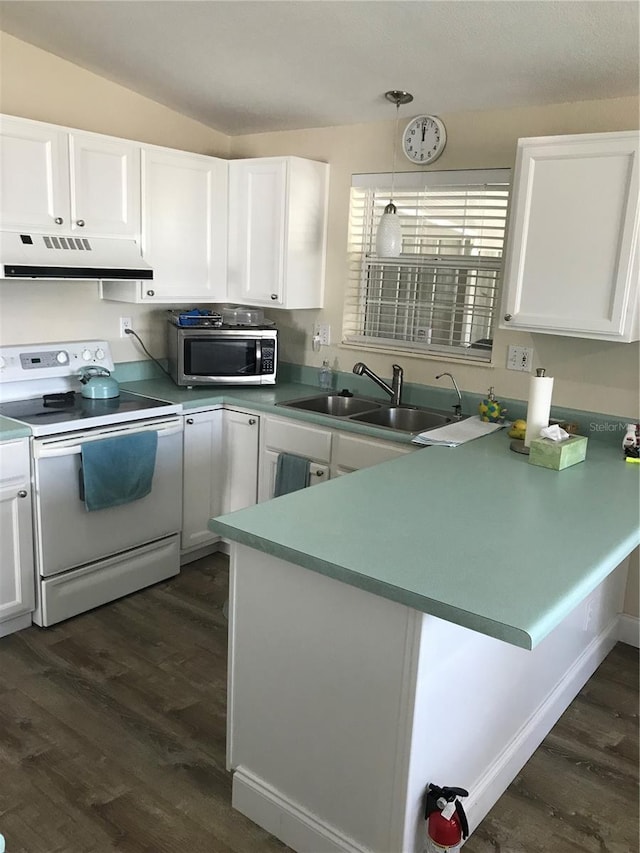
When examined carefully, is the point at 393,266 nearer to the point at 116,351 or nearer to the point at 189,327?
the point at 189,327

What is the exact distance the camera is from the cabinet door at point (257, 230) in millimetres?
3762

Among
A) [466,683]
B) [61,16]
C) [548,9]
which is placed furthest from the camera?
[61,16]

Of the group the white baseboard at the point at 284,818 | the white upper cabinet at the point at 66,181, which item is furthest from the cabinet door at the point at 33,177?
the white baseboard at the point at 284,818

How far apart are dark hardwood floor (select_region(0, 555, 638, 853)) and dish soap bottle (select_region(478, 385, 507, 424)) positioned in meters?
1.14

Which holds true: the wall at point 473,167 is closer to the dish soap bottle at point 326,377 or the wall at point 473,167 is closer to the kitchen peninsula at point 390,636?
the dish soap bottle at point 326,377

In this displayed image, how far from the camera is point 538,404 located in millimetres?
2742

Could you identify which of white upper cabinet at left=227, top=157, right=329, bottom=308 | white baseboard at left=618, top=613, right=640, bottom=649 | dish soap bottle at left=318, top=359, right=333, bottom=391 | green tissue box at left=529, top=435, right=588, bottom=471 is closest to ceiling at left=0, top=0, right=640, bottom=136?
white upper cabinet at left=227, top=157, right=329, bottom=308

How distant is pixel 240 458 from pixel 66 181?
1.56 metres

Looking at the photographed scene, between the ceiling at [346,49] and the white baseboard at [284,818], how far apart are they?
254 cm

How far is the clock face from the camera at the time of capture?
11.3 ft

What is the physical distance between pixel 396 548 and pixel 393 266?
2295 mm

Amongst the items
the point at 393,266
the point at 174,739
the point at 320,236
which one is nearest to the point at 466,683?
the point at 174,739

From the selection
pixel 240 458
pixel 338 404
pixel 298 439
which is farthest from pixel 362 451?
pixel 240 458

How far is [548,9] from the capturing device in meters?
2.35
